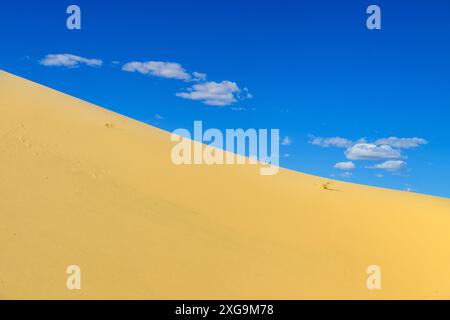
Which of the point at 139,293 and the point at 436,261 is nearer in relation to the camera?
the point at 139,293

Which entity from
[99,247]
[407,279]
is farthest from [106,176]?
[407,279]

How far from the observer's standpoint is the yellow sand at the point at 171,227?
7.07 metres

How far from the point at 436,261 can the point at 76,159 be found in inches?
340

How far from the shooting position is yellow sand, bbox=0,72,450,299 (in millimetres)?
7070

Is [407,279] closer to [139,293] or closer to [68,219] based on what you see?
[139,293]

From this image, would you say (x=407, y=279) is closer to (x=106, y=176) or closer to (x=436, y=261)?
(x=436, y=261)

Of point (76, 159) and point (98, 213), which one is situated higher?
point (76, 159)

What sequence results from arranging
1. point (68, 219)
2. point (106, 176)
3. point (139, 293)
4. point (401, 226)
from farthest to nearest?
point (401, 226)
point (106, 176)
point (68, 219)
point (139, 293)

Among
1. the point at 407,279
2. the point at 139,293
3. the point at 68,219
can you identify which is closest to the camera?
the point at 139,293

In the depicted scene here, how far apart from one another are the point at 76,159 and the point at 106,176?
0.94 meters

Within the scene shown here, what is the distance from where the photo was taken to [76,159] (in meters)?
10.8

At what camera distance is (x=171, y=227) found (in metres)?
8.95
